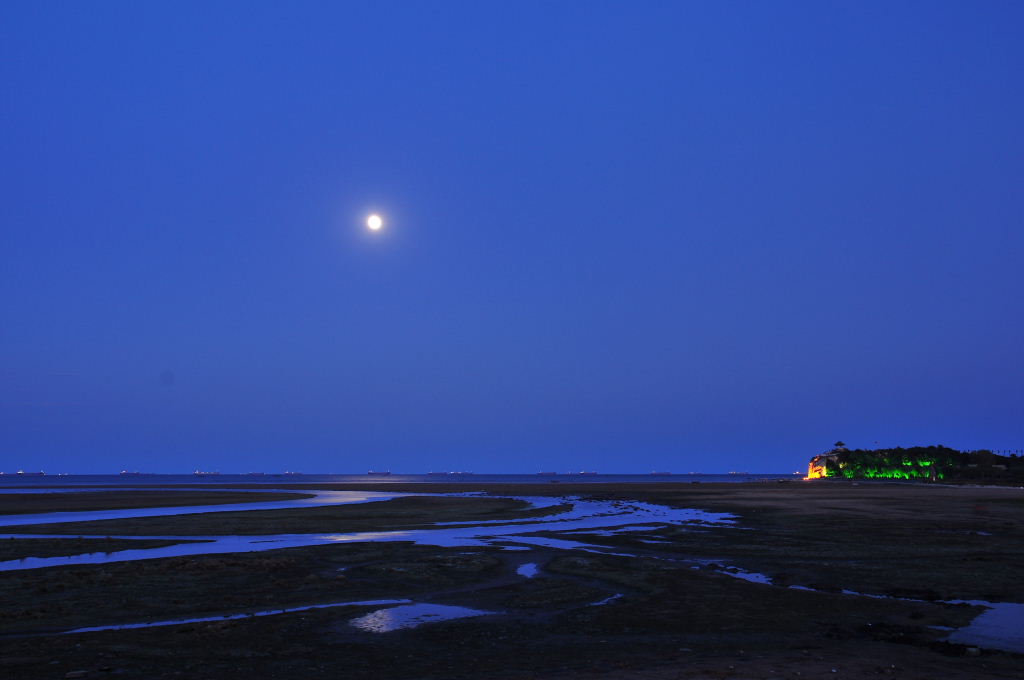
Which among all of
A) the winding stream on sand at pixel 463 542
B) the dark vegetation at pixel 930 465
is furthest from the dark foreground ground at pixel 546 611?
the dark vegetation at pixel 930 465

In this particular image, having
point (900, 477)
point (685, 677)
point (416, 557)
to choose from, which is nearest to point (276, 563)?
point (416, 557)

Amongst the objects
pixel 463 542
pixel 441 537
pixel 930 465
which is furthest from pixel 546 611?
pixel 930 465

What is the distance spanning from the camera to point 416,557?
2844 centimetres

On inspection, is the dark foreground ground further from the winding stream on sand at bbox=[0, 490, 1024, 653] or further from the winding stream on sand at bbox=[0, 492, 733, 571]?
the winding stream on sand at bbox=[0, 492, 733, 571]

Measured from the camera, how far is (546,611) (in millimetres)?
18125

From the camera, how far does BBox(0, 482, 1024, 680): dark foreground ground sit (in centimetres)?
1291

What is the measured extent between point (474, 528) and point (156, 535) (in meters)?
17.2

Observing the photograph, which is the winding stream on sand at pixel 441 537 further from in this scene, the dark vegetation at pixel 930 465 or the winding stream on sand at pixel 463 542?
the dark vegetation at pixel 930 465

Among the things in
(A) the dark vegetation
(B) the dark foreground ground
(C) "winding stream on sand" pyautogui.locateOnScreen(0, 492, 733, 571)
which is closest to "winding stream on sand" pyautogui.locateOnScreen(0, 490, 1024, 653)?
(C) "winding stream on sand" pyautogui.locateOnScreen(0, 492, 733, 571)

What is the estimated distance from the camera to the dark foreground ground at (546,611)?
12914 mm

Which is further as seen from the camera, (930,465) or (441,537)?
(930,465)

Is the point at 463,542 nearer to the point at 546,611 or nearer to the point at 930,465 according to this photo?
the point at 546,611

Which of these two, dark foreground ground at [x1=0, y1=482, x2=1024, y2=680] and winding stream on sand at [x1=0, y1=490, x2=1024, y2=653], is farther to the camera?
winding stream on sand at [x1=0, y1=490, x2=1024, y2=653]

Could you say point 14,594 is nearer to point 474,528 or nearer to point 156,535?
point 156,535
